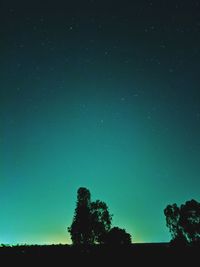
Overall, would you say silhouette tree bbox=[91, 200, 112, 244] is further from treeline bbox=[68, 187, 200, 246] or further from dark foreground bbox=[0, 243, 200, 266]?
dark foreground bbox=[0, 243, 200, 266]

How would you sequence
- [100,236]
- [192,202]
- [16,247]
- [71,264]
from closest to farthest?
[71,264], [16,247], [100,236], [192,202]

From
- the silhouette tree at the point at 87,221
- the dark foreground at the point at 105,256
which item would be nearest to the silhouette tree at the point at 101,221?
the silhouette tree at the point at 87,221

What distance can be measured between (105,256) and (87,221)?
33.2 m

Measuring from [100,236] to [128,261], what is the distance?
31931mm

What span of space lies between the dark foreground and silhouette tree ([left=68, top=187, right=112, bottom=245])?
30.6 metres

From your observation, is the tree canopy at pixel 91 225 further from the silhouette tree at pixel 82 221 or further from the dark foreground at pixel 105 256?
the dark foreground at pixel 105 256

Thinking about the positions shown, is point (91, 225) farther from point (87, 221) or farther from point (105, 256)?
point (105, 256)

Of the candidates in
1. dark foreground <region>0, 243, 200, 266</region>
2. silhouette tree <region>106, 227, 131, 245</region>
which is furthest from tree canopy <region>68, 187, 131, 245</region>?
dark foreground <region>0, 243, 200, 266</region>

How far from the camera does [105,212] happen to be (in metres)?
53.2

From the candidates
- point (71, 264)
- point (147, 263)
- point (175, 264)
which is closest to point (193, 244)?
point (175, 264)

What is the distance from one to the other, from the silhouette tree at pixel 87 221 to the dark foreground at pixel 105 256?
100ft

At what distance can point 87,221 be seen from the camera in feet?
172

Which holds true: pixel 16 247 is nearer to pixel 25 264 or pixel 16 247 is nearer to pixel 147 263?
pixel 25 264

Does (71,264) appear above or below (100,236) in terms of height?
below
